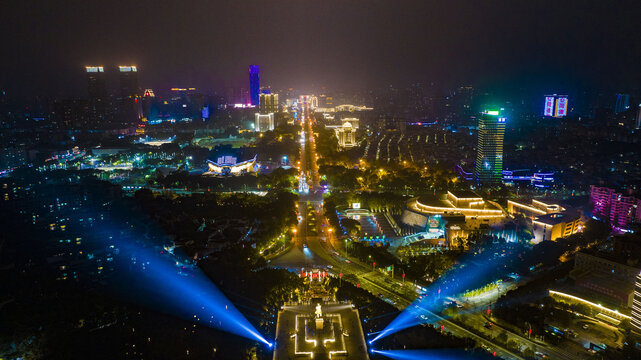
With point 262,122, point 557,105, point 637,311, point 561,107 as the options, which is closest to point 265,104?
point 262,122

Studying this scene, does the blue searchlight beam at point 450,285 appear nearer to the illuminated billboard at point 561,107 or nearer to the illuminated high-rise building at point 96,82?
the illuminated billboard at point 561,107

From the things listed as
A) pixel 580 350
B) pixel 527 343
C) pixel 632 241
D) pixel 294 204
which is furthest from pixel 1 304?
pixel 632 241

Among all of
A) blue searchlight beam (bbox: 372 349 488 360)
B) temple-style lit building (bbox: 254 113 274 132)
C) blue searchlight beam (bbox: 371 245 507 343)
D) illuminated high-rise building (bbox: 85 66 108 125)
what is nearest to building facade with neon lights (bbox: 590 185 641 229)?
blue searchlight beam (bbox: 371 245 507 343)

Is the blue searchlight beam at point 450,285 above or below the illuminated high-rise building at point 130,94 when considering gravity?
below

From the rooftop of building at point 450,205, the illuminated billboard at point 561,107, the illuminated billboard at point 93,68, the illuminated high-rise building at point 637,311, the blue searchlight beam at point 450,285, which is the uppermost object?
the illuminated billboard at point 93,68

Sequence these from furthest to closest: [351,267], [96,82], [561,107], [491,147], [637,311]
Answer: [561,107], [96,82], [491,147], [351,267], [637,311]

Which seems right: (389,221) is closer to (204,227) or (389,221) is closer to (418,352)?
(204,227)

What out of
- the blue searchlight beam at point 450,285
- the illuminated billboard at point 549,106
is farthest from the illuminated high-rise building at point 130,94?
the illuminated billboard at point 549,106

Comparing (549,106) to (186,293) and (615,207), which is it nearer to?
(615,207)

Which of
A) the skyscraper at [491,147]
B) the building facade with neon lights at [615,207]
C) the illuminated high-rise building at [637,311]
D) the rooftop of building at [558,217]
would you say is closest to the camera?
the illuminated high-rise building at [637,311]
